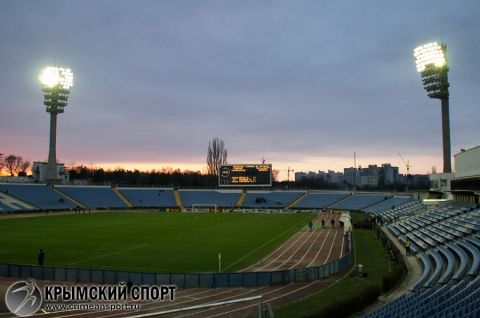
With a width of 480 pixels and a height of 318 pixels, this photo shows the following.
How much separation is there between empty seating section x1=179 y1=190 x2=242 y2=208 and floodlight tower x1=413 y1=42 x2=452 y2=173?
151ft

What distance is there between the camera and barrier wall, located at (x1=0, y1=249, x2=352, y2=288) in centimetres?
2406

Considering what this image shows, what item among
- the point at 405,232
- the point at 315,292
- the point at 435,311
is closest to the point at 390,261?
the point at 315,292

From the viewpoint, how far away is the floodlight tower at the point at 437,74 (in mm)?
72000

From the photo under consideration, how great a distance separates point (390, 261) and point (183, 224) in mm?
35253

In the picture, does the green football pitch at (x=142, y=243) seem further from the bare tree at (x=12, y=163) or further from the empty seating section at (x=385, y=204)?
the bare tree at (x=12, y=163)

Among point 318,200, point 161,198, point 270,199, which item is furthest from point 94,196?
point 318,200

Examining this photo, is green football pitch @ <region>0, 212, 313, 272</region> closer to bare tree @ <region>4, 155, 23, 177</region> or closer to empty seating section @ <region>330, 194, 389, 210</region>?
empty seating section @ <region>330, 194, 389, 210</region>

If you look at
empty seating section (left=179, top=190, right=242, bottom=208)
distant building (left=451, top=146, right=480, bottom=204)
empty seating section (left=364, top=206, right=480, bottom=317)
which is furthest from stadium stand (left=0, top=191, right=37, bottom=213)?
distant building (left=451, top=146, right=480, bottom=204)

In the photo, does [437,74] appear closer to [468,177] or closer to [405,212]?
[405,212]

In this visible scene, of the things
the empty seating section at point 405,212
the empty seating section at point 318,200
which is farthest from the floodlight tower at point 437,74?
the empty seating section at point 318,200

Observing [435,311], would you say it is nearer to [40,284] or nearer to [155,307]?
[155,307]

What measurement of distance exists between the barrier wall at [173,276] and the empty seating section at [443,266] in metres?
6.30

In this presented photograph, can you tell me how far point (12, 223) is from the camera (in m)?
60.7

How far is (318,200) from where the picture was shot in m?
102
